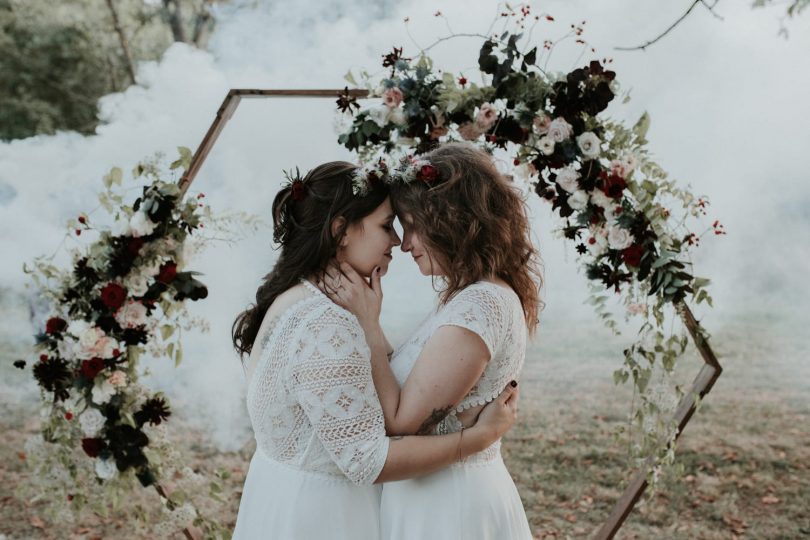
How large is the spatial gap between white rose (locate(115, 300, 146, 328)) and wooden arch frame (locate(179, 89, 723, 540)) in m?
0.48

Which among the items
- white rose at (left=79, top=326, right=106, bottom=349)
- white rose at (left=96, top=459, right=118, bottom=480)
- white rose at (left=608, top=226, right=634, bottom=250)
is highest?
white rose at (left=608, top=226, right=634, bottom=250)

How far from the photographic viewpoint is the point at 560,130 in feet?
10.5

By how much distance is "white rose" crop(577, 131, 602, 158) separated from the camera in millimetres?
3215

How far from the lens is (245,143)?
22.8 feet

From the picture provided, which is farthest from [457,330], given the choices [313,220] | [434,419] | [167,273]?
[167,273]

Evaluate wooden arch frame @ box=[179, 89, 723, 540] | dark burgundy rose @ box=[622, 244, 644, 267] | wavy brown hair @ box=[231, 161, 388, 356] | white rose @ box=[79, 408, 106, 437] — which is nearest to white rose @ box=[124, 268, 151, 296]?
wooden arch frame @ box=[179, 89, 723, 540]

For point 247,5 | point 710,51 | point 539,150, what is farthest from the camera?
point 247,5

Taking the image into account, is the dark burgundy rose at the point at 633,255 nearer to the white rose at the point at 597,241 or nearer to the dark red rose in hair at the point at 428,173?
the white rose at the point at 597,241

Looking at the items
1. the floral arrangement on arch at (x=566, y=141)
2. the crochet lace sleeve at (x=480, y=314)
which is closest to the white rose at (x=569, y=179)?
the floral arrangement on arch at (x=566, y=141)

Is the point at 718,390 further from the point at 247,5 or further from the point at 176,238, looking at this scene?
the point at 247,5

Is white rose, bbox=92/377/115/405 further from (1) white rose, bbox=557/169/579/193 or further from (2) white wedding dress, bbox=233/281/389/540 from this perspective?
(1) white rose, bbox=557/169/579/193

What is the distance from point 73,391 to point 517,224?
1892 millimetres

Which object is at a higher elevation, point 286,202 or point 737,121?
point 737,121

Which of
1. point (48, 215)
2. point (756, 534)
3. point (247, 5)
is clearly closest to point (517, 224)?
point (756, 534)
